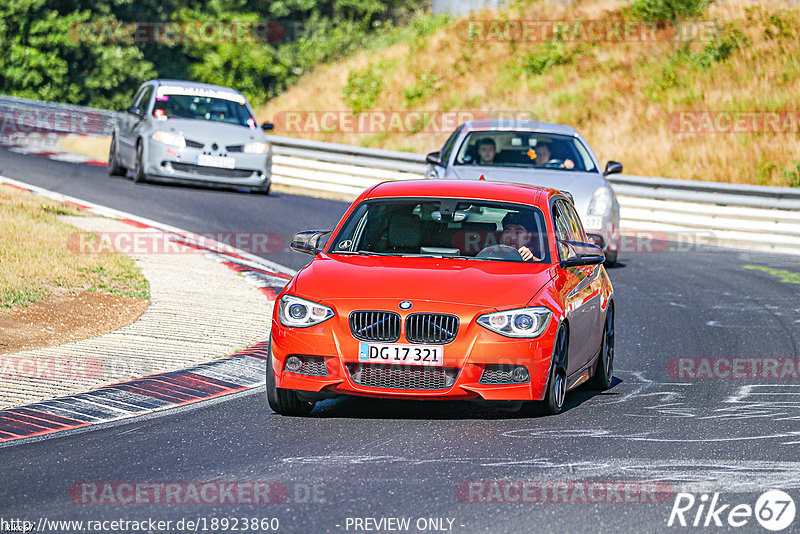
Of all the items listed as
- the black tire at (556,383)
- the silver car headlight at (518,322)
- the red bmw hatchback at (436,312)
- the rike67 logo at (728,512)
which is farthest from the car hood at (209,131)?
the rike67 logo at (728,512)

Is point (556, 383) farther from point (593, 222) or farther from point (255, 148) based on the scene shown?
point (255, 148)

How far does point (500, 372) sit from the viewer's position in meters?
7.84

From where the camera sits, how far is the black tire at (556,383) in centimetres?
810

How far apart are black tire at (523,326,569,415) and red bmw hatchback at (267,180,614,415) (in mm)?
12

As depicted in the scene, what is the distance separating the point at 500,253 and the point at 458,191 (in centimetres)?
65

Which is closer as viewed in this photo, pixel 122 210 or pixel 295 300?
pixel 295 300

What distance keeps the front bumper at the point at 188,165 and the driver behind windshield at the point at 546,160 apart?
20.9 feet

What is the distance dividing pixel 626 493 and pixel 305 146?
19.7 meters

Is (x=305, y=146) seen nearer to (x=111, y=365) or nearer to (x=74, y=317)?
(x=74, y=317)

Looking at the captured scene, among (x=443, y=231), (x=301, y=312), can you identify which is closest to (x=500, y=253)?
(x=443, y=231)

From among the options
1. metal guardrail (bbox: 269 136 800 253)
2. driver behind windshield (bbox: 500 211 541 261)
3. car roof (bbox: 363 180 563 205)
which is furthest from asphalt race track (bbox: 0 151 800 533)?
metal guardrail (bbox: 269 136 800 253)

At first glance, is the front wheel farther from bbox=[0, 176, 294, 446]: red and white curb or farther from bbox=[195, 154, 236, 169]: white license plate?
bbox=[0, 176, 294, 446]: red and white curb

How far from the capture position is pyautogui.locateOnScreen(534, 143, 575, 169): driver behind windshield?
16422 mm

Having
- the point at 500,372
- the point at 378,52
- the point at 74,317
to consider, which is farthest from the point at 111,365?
the point at 378,52
